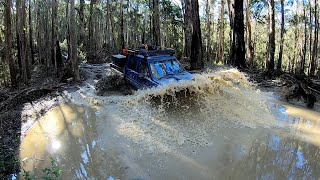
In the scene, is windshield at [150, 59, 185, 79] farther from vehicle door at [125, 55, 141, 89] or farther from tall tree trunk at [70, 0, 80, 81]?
tall tree trunk at [70, 0, 80, 81]

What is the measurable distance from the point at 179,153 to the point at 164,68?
4601mm

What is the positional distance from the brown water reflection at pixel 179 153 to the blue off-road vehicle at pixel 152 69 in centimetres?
209

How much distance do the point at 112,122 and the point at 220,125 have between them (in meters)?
2.86

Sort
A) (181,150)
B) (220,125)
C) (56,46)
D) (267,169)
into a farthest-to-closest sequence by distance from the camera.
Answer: (56,46) → (220,125) → (181,150) → (267,169)

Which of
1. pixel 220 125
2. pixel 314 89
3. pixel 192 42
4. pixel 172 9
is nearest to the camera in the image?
pixel 220 125

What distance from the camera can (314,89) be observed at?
11.0 metres

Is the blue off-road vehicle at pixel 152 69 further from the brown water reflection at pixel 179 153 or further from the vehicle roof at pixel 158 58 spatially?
the brown water reflection at pixel 179 153

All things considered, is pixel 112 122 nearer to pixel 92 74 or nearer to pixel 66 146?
pixel 66 146

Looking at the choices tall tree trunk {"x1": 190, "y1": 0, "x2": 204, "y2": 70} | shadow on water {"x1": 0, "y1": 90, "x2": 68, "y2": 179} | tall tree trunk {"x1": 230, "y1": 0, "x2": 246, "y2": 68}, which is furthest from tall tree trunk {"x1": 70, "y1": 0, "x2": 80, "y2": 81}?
tall tree trunk {"x1": 230, "y1": 0, "x2": 246, "y2": 68}

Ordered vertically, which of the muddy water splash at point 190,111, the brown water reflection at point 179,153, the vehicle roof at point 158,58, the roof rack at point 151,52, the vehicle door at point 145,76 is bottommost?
the brown water reflection at point 179,153

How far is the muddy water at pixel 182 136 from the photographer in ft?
18.7

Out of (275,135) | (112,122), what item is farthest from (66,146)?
(275,135)

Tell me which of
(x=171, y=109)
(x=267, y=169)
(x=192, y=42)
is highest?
(x=192, y=42)

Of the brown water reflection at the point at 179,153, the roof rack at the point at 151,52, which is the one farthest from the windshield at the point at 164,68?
the brown water reflection at the point at 179,153
